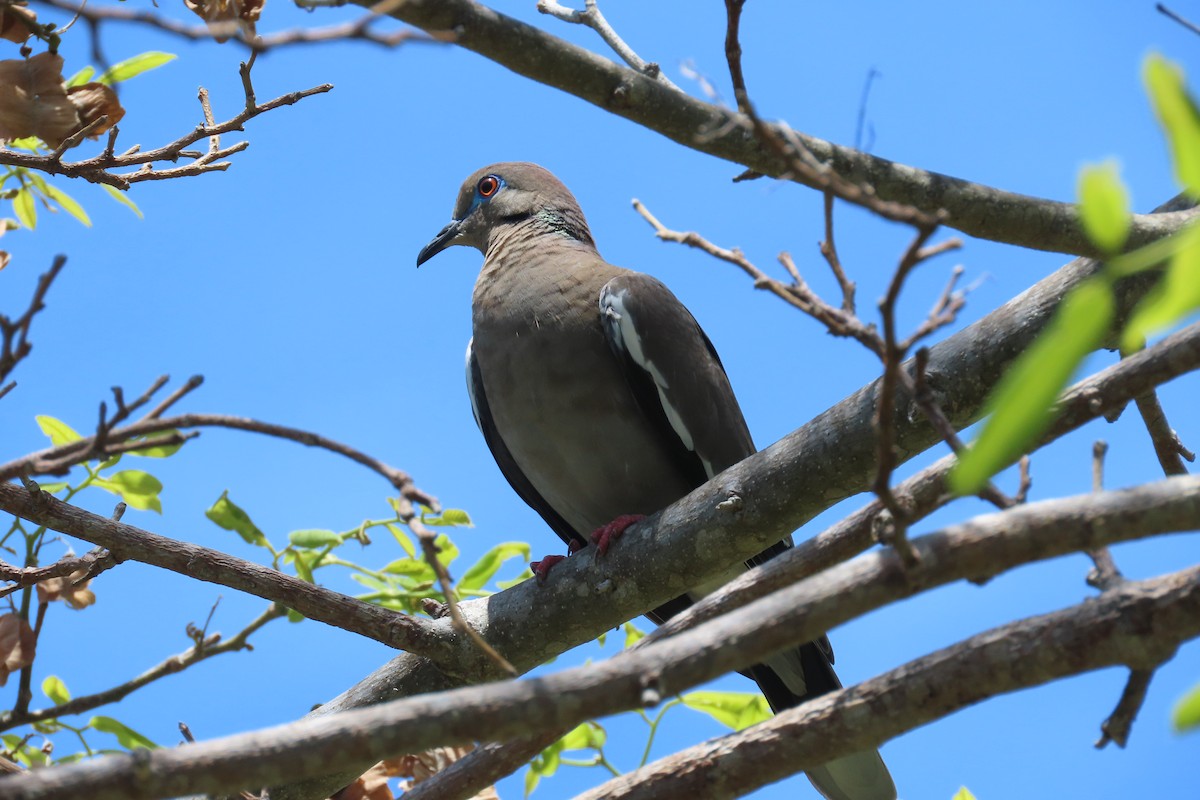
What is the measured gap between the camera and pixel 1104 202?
78 cm

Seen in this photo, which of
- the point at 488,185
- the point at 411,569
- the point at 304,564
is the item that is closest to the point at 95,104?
the point at 304,564

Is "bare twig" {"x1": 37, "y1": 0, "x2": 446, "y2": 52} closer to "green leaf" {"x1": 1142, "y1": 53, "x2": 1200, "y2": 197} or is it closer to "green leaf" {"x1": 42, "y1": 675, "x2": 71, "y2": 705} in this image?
"green leaf" {"x1": 1142, "y1": 53, "x2": 1200, "y2": 197}

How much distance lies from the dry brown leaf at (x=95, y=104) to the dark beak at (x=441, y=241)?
8.82ft

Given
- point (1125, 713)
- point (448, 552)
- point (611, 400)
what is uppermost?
point (611, 400)

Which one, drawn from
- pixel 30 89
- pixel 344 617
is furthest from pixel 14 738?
pixel 30 89

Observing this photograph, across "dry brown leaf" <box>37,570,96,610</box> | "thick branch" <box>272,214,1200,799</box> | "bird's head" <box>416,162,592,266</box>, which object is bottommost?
"thick branch" <box>272,214,1200,799</box>

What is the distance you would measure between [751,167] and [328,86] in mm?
1113

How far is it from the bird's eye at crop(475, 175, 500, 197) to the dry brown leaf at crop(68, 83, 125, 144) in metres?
2.70

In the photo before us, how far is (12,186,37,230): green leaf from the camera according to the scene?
344cm

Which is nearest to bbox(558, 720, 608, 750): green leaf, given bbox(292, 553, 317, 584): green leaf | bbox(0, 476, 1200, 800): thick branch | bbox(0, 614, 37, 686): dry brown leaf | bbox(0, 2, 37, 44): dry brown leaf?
bbox(292, 553, 317, 584): green leaf

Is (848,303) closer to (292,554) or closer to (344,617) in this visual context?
(344,617)

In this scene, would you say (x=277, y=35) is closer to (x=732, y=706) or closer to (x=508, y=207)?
(x=732, y=706)

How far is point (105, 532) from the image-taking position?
2697mm

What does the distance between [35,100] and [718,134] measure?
163cm
